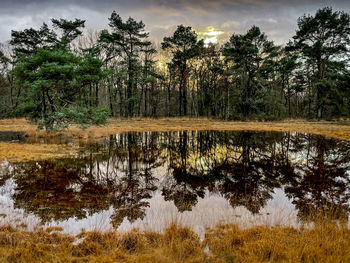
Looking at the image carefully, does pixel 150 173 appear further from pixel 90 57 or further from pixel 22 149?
pixel 90 57

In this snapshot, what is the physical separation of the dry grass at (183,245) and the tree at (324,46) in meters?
33.4

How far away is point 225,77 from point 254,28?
922cm

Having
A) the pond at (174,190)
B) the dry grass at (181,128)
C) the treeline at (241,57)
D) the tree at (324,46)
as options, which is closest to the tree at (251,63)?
the treeline at (241,57)

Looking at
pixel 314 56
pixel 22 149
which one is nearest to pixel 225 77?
pixel 314 56

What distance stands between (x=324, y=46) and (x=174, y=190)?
1400 inches

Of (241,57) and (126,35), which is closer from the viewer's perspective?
(241,57)

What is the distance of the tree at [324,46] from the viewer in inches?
1187

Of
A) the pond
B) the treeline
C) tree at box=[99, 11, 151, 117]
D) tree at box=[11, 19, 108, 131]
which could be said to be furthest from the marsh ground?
tree at box=[99, 11, 151, 117]

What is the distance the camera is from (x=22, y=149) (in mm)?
12828

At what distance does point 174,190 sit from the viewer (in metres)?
6.97

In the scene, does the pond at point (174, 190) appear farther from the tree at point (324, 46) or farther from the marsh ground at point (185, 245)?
the tree at point (324, 46)

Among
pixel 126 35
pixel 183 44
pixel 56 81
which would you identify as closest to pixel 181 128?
pixel 56 81

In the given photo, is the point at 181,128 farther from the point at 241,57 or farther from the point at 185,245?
the point at 185,245

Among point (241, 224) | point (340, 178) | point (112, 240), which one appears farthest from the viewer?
point (340, 178)
